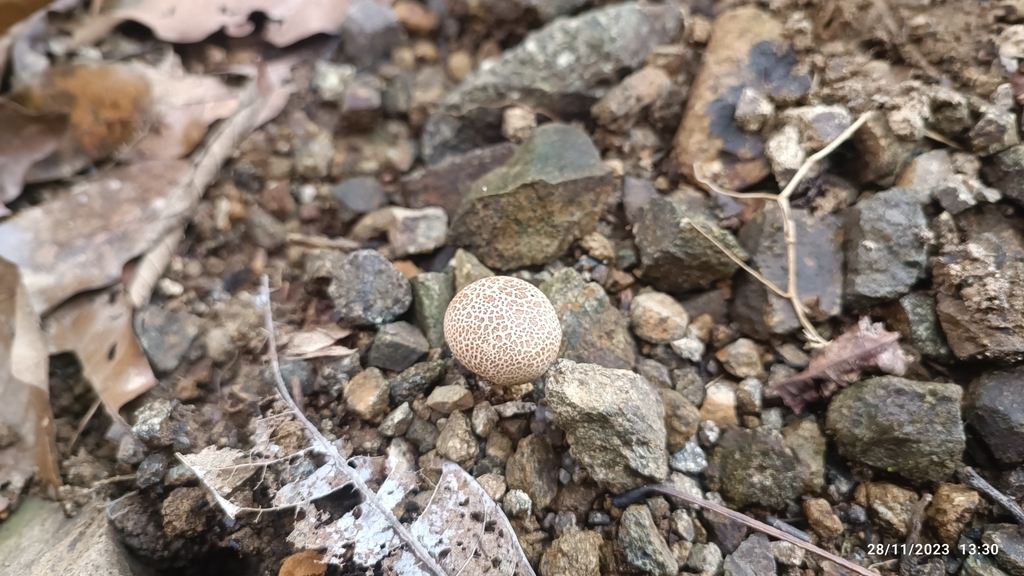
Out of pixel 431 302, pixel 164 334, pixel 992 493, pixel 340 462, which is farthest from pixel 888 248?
pixel 164 334

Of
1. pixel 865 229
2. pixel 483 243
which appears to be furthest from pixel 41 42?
pixel 865 229

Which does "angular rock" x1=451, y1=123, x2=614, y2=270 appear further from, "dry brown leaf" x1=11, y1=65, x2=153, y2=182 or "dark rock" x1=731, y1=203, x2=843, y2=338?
"dry brown leaf" x1=11, y1=65, x2=153, y2=182

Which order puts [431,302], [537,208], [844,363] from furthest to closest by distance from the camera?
1. [537,208]
2. [431,302]
3. [844,363]

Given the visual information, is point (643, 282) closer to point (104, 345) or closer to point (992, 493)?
point (992, 493)

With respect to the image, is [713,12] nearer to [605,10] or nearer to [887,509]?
[605,10]

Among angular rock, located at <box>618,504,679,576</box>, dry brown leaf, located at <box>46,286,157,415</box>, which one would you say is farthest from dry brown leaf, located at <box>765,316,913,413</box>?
dry brown leaf, located at <box>46,286,157,415</box>
